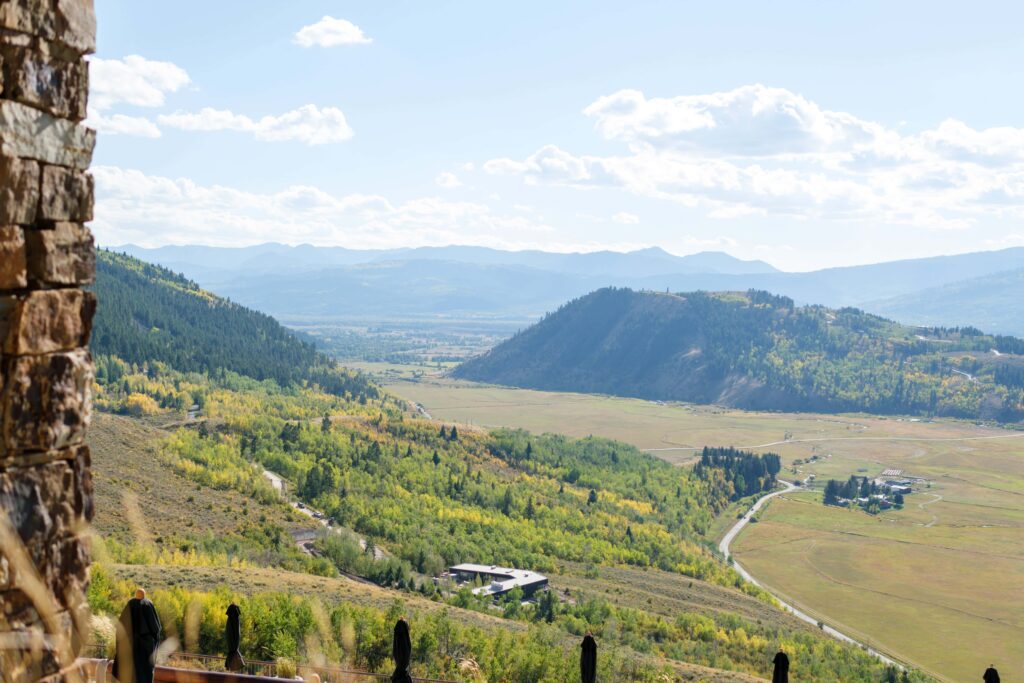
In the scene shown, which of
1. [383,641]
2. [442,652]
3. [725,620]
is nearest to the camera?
[383,641]

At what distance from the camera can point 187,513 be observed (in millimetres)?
78312

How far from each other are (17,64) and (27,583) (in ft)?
13.9

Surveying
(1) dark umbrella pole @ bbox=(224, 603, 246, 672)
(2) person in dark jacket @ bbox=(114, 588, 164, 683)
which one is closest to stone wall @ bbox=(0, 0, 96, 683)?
(2) person in dark jacket @ bbox=(114, 588, 164, 683)

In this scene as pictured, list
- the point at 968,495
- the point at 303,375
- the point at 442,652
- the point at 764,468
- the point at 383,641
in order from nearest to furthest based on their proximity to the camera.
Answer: the point at 383,641, the point at 442,652, the point at 968,495, the point at 764,468, the point at 303,375

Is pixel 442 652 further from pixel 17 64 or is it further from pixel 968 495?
pixel 968 495

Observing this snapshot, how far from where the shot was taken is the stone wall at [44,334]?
7977 millimetres

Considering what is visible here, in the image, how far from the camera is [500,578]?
265 ft

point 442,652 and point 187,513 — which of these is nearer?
point 442,652

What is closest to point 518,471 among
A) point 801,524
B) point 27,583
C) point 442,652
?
point 801,524

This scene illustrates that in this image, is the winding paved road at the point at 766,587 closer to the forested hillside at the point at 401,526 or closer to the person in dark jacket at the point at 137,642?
the forested hillside at the point at 401,526

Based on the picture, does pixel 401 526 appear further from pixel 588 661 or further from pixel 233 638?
pixel 588 661

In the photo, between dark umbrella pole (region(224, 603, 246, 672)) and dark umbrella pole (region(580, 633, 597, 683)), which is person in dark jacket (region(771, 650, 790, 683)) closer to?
dark umbrella pole (region(580, 633, 597, 683))

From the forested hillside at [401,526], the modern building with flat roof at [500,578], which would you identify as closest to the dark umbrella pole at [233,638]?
the forested hillside at [401,526]

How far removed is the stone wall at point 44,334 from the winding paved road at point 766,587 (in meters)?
81.4
